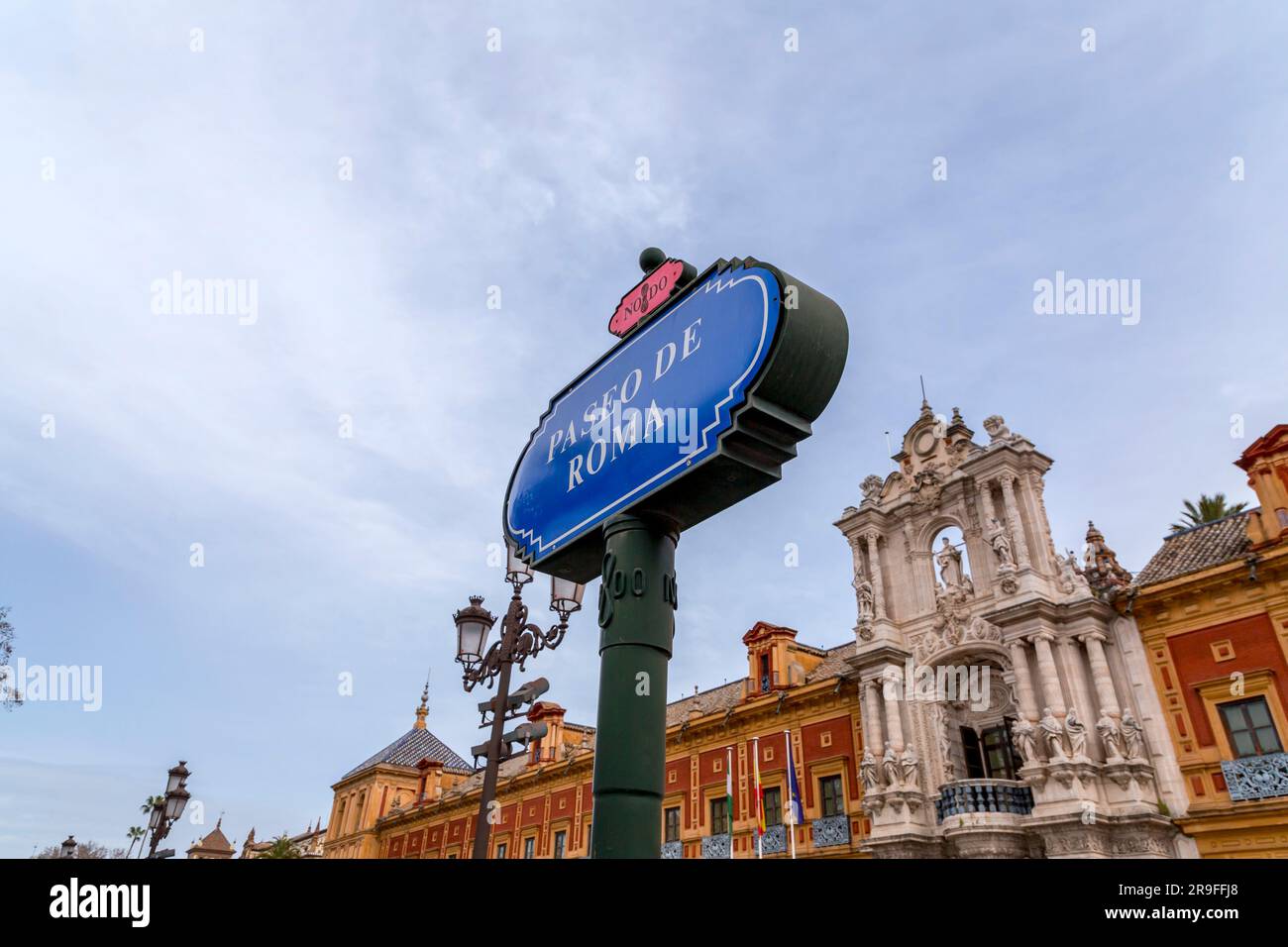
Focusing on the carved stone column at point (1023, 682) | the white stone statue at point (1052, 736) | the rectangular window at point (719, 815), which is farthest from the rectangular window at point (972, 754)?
the rectangular window at point (719, 815)

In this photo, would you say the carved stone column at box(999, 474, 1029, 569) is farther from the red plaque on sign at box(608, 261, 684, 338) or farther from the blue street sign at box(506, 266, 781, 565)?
the blue street sign at box(506, 266, 781, 565)

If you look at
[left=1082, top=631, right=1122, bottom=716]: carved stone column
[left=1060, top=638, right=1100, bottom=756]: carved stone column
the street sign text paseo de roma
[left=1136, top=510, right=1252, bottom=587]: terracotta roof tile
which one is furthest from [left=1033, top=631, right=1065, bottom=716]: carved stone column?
the street sign text paseo de roma

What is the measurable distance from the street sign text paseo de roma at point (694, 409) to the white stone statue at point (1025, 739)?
17.8m

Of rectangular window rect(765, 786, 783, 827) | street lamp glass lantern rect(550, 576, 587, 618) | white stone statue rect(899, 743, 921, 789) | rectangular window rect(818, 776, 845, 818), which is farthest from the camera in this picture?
rectangular window rect(765, 786, 783, 827)

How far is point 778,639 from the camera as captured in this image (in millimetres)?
26656

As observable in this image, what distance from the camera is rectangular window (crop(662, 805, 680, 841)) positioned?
2573 cm

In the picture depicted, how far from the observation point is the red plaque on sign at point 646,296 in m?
3.66

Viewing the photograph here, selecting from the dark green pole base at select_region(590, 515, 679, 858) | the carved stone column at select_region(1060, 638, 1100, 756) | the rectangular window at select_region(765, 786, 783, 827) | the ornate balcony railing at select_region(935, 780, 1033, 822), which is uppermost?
the carved stone column at select_region(1060, 638, 1100, 756)

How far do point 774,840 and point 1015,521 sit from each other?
1119 centimetres

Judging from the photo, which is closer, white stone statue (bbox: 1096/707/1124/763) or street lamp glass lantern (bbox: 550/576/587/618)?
street lamp glass lantern (bbox: 550/576/587/618)

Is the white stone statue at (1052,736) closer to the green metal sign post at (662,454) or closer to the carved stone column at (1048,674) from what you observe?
the carved stone column at (1048,674)

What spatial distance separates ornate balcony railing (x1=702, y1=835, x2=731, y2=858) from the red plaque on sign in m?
23.3

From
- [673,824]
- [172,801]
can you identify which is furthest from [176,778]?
[673,824]
